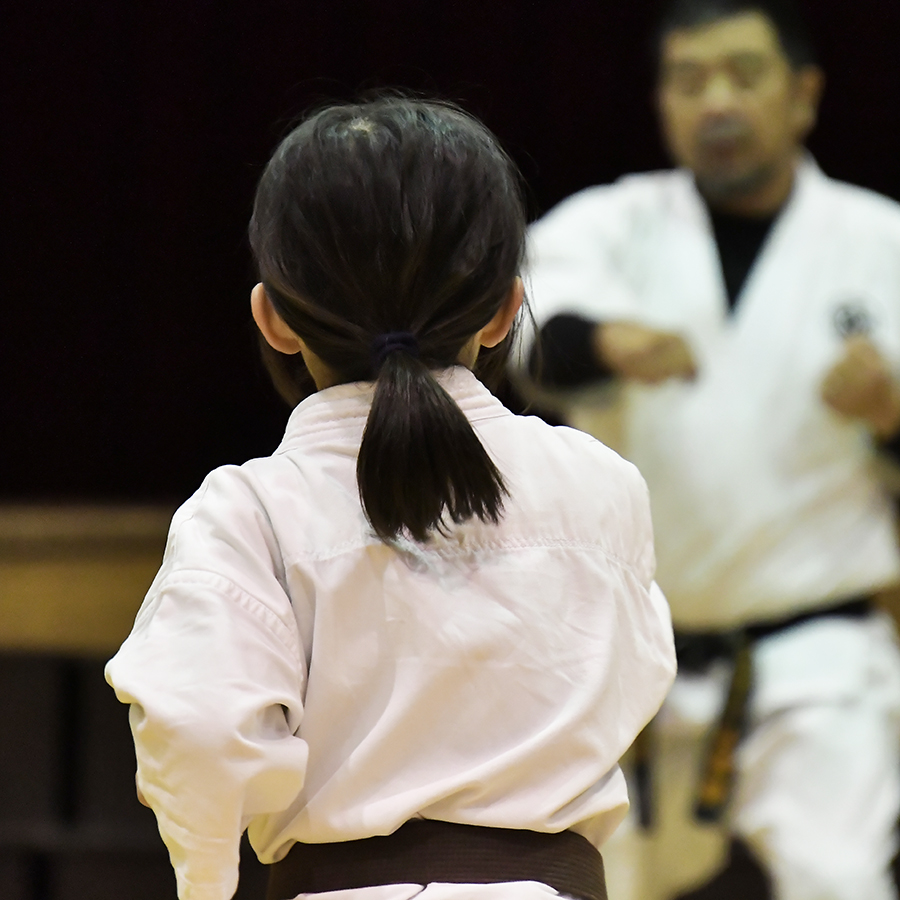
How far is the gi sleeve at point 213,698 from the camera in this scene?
0.84 meters

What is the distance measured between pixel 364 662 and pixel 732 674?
1.40 meters

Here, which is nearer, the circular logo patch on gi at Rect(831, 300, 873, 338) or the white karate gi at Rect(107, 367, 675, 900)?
the white karate gi at Rect(107, 367, 675, 900)

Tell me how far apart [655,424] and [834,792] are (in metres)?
0.69

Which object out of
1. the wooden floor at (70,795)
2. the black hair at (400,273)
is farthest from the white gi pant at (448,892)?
the wooden floor at (70,795)

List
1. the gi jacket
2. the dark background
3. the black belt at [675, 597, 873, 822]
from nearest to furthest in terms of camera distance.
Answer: the black belt at [675, 597, 873, 822], the gi jacket, the dark background

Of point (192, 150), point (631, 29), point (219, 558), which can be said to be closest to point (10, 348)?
point (192, 150)

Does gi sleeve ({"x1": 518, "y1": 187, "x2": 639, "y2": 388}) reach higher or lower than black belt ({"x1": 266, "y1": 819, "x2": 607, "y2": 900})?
lower

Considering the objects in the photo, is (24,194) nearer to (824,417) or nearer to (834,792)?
(824,417)

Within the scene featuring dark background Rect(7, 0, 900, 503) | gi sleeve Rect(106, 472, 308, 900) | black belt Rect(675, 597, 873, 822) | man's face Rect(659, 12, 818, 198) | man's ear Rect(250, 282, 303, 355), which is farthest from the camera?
dark background Rect(7, 0, 900, 503)

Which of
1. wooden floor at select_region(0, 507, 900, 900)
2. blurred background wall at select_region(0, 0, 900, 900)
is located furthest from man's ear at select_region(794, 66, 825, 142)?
wooden floor at select_region(0, 507, 900, 900)

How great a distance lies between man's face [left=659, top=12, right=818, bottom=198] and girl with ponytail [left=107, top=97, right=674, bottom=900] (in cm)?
153

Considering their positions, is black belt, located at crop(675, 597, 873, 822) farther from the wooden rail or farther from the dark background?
the wooden rail

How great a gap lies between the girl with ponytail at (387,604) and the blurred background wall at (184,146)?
213 cm

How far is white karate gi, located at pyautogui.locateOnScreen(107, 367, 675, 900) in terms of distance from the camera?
85cm
